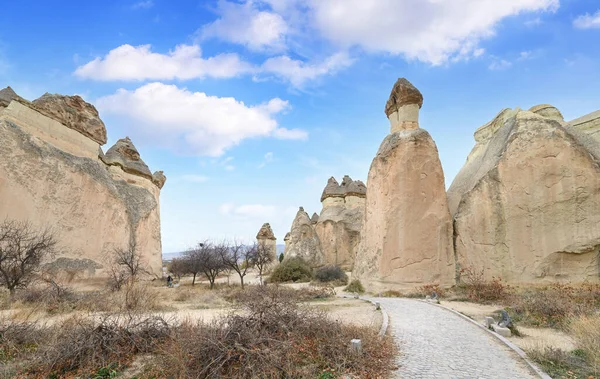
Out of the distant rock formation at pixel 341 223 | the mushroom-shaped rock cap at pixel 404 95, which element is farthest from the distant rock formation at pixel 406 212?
the distant rock formation at pixel 341 223

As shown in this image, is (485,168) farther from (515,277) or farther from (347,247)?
(347,247)

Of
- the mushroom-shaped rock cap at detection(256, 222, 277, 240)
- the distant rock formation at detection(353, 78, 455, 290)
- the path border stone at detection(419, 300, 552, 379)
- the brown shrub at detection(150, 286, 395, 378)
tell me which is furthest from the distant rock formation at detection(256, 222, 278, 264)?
the brown shrub at detection(150, 286, 395, 378)

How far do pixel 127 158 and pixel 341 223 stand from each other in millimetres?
18135

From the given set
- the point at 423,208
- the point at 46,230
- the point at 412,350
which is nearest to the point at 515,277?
the point at 423,208

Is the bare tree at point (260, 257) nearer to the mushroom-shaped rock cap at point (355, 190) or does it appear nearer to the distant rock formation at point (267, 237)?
the distant rock formation at point (267, 237)

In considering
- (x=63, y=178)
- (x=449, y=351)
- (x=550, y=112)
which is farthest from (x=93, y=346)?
(x=550, y=112)

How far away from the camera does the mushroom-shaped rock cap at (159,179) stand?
83.5ft

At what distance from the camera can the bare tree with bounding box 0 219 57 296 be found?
10.7 meters

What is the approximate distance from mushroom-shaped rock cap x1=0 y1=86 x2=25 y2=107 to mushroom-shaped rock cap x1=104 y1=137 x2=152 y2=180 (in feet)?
22.6

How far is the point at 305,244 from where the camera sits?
27.6 metres

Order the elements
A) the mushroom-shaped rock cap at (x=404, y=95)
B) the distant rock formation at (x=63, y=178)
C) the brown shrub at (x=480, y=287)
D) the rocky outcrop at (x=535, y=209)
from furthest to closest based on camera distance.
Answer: the mushroom-shaped rock cap at (x=404, y=95) < the distant rock formation at (x=63, y=178) < the rocky outcrop at (x=535, y=209) < the brown shrub at (x=480, y=287)

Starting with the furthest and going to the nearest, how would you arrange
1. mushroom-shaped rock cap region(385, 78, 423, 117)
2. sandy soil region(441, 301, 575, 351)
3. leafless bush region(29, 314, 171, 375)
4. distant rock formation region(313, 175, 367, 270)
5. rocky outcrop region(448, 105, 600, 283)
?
distant rock formation region(313, 175, 367, 270) → mushroom-shaped rock cap region(385, 78, 423, 117) → rocky outcrop region(448, 105, 600, 283) → sandy soil region(441, 301, 575, 351) → leafless bush region(29, 314, 171, 375)

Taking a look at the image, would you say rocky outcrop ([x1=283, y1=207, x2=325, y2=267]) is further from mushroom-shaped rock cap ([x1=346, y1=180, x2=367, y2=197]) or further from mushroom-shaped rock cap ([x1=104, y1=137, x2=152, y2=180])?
mushroom-shaped rock cap ([x1=104, y1=137, x2=152, y2=180])

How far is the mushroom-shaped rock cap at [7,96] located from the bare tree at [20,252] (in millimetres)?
5103
